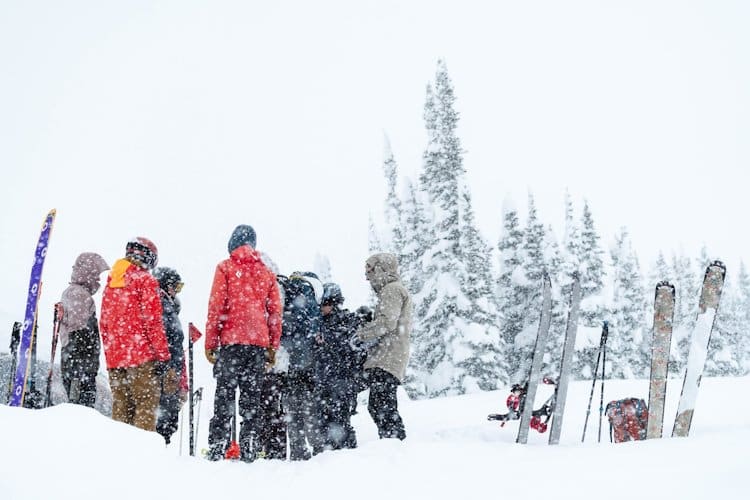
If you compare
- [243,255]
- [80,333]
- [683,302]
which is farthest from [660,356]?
[683,302]

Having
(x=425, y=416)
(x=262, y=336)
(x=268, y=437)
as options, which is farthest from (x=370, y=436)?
(x=262, y=336)

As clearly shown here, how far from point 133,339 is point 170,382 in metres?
1.40

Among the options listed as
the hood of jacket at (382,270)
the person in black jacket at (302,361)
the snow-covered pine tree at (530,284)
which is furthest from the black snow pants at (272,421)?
the snow-covered pine tree at (530,284)

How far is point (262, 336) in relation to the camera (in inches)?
220

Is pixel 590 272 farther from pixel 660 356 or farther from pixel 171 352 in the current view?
pixel 171 352

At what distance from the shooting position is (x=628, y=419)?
6852mm

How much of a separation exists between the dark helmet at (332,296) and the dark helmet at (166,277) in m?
1.84

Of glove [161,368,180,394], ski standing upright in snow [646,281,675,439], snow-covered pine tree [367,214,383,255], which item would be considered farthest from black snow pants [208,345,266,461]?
snow-covered pine tree [367,214,383,255]

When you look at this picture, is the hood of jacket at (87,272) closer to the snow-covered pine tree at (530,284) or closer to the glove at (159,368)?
the glove at (159,368)

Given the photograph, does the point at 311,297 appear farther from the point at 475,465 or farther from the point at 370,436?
the point at 370,436

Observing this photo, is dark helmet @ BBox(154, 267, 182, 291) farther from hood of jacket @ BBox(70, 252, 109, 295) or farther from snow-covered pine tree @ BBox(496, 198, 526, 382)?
snow-covered pine tree @ BBox(496, 198, 526, 382)

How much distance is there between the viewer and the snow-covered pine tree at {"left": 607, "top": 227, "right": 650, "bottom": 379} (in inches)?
1164

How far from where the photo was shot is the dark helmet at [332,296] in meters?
6.95

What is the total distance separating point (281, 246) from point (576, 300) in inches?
4940
